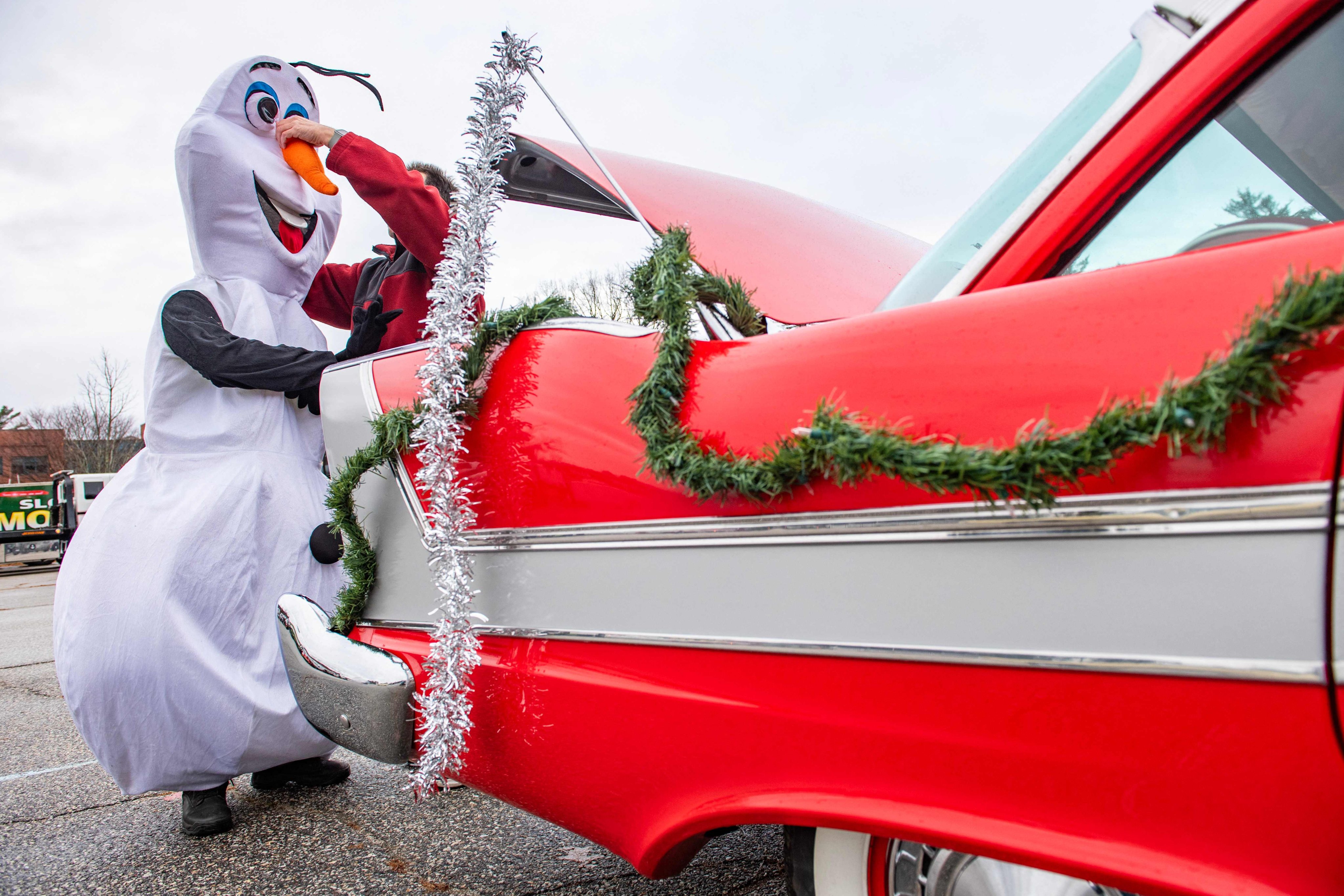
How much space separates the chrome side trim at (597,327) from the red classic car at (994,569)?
0.01 metres

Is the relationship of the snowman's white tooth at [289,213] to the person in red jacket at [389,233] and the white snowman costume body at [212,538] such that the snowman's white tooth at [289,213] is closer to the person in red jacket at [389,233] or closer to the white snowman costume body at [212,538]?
the white snowman costume body at [212,538]

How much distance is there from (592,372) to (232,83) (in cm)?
225

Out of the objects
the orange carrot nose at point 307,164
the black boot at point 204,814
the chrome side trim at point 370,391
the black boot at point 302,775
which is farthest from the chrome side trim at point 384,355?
the black boot at point 302,775

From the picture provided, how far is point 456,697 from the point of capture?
152 cm

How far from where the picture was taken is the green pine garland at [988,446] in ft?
2.51

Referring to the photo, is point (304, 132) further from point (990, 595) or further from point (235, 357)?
point (990, 595)

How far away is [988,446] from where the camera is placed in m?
0.93

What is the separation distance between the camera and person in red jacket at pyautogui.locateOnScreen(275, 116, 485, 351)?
241 cm

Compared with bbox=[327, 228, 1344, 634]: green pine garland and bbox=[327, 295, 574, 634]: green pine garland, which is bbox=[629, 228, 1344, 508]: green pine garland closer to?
bbox=[327, 228, 1344, 634]: green pine garland

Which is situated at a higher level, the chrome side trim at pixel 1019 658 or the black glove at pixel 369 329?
the black glove at pixel 369 329

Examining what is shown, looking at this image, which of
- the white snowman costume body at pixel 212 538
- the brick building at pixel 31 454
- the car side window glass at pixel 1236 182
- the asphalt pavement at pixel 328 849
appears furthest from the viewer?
the brick building at pixel 31 454

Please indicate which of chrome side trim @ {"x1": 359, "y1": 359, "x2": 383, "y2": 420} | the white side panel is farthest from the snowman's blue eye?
the white side panel

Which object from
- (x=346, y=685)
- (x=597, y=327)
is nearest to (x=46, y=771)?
(x=346, y=685)

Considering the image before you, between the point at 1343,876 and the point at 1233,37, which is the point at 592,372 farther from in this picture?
the point at 1343,876
